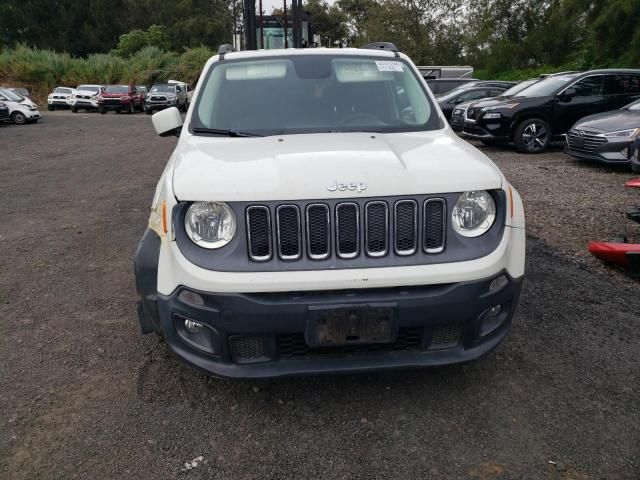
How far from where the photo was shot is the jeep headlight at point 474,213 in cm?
278

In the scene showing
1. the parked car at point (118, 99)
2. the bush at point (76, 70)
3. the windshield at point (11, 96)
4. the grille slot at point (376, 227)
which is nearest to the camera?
the grille slot at point (376, 227)

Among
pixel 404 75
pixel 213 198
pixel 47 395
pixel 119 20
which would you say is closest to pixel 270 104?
pixel 404 75

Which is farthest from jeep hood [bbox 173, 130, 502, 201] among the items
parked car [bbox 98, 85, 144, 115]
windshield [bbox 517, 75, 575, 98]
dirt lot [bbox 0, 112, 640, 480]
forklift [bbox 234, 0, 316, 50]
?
parked car [bbox 98, 85, 144, 115]

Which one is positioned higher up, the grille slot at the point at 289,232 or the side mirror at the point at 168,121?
the side mirror at the point at 168,121

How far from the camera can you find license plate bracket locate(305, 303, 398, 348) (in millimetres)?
2549

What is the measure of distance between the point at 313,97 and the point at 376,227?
1.56m

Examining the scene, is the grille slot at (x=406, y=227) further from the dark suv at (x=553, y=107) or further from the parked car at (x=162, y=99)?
the parked car at (x=162, y=99)

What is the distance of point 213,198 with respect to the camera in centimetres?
262

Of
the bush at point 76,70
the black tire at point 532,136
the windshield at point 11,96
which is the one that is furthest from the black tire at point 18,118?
the bush at point 76,70

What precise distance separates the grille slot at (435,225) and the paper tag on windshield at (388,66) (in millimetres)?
1804

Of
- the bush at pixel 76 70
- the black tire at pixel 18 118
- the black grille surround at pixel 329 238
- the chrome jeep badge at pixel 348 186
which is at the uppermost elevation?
the bush at pixel 76 70

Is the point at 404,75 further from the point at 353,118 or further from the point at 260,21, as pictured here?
the point at 260,21

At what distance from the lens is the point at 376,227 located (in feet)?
8.73

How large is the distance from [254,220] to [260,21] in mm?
12769
